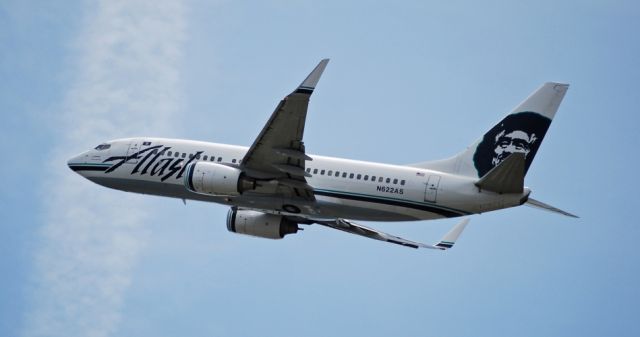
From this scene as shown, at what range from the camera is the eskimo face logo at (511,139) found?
4397cm

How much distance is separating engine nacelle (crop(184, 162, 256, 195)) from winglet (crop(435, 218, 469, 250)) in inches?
467

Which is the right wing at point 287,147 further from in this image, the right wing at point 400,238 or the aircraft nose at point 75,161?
the aircraft nose at point 75,161

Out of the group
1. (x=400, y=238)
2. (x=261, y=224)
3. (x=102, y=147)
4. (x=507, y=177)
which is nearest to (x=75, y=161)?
(x=102, y=147)

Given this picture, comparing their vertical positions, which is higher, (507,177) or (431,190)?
(507,177)

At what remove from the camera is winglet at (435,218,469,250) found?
51469mm

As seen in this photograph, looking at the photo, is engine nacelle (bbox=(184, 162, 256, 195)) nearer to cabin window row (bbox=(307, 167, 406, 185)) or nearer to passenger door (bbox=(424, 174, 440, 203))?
cabin window row (bbox=(307, 167, 406, 185))

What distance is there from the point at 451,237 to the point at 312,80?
15.8 m

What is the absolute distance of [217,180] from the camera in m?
44.5

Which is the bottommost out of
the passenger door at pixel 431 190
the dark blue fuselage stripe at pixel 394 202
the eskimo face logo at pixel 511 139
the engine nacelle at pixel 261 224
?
the engine nacelle at pixel 261 224

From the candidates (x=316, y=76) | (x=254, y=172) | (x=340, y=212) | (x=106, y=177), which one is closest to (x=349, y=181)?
(x=340, y=212)

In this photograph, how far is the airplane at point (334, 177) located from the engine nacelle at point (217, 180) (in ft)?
0.15

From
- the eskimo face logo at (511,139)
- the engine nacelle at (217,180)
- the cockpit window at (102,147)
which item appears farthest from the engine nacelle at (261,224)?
the eskimo face logo at (511,139)

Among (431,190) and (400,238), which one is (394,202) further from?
(400,238)

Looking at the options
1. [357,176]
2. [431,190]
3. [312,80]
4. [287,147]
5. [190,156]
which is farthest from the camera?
[190,156]
